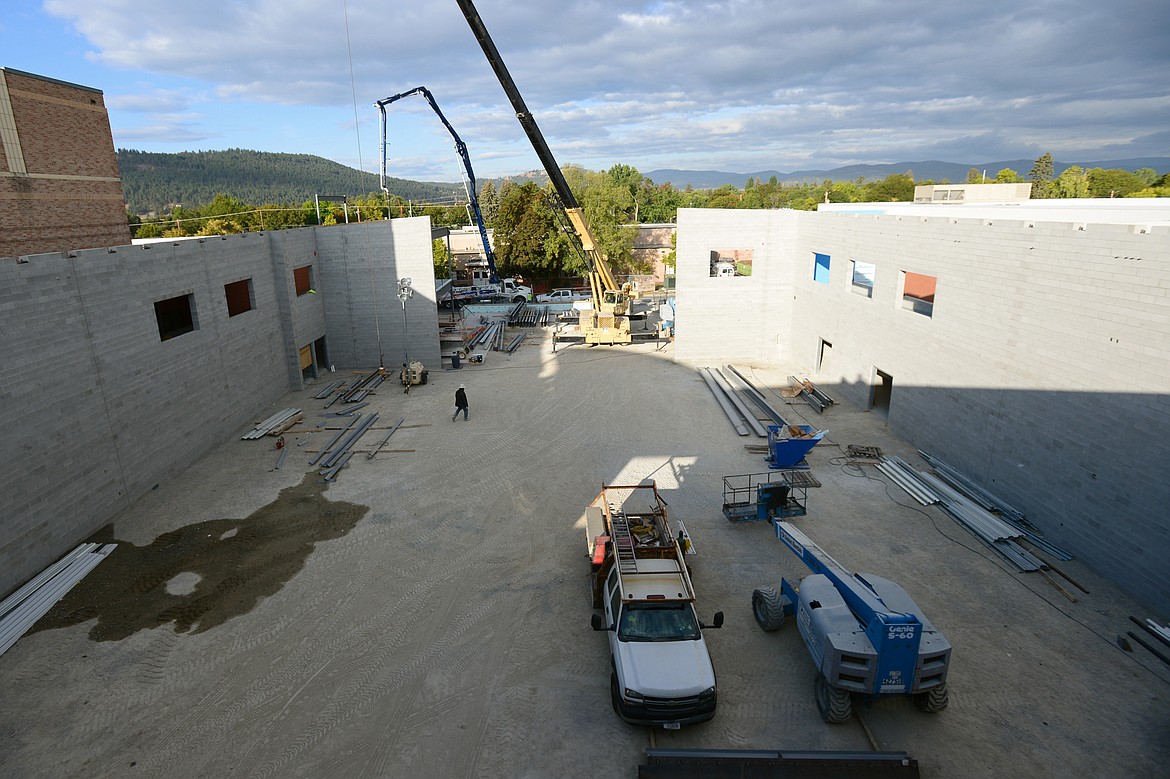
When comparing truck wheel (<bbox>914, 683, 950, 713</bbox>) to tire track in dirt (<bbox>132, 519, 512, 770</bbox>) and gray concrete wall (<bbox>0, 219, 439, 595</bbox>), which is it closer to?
tire track in dirt (<bbox>132, 519, 512, 770</bbox>)

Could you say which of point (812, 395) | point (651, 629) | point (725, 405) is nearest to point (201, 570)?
point (651, 629)

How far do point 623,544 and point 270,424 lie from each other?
14928mm

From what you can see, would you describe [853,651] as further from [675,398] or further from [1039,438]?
[675,398]

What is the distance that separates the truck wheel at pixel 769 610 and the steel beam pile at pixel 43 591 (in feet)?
42.6

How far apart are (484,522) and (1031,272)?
1396cm

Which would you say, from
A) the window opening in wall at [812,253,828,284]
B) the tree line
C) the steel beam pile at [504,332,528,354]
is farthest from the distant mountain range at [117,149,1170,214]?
the window opening in wall at [812,253,828,284]

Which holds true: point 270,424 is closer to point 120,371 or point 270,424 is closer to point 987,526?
point 120,371

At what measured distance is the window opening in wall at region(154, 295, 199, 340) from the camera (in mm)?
17288

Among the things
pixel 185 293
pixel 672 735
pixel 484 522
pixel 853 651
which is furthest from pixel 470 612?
pixel 185 293

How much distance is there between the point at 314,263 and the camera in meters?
26.9

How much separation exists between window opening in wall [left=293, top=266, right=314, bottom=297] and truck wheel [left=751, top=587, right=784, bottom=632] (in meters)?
22.3

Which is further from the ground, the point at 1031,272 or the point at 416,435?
the point at 1031,272

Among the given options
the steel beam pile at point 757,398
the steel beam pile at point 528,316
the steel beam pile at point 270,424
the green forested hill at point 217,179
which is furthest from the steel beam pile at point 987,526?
the green forested hill at point 217,179

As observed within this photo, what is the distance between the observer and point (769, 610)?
402 inches
